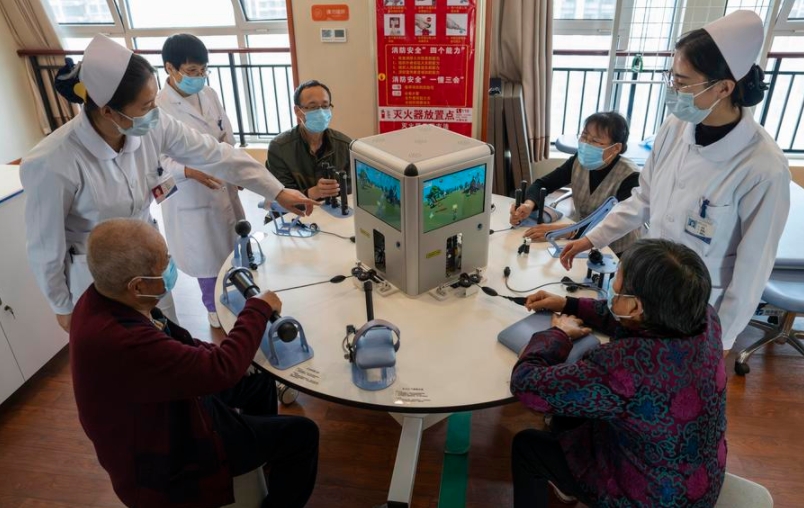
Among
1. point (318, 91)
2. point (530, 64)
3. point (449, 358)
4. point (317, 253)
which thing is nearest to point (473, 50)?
point (530, 64)

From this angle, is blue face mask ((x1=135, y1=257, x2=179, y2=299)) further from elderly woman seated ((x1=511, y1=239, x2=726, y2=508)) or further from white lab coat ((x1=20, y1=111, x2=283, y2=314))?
elderly woman seated ((x1=511, y1=239, x2=726, y2=508))

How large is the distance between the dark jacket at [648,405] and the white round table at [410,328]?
0.17 metres

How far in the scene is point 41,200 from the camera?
5.06 feet

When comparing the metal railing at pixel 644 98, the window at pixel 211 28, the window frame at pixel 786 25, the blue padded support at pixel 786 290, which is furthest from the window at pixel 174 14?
the blue padded support at pixel 786 290

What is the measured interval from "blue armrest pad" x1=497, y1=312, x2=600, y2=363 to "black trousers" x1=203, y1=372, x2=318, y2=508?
635mm

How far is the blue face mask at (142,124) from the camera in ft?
5.38

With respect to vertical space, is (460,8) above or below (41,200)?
above

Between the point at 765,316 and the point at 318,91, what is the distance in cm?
253

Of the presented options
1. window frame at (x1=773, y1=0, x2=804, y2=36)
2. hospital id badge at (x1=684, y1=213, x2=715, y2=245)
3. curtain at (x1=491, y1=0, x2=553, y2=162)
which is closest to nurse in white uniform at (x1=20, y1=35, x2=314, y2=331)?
hospital id badge at (x1=684, y1=213, x2=715, y2=245)

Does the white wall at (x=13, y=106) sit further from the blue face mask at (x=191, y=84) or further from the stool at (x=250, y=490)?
the stool at (x=250, y=490)

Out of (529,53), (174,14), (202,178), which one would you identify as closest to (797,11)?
(529,53)

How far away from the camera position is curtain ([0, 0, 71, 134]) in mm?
4488

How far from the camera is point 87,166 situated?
1.62m

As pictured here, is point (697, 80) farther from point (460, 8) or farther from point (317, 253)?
point (460, 8)
